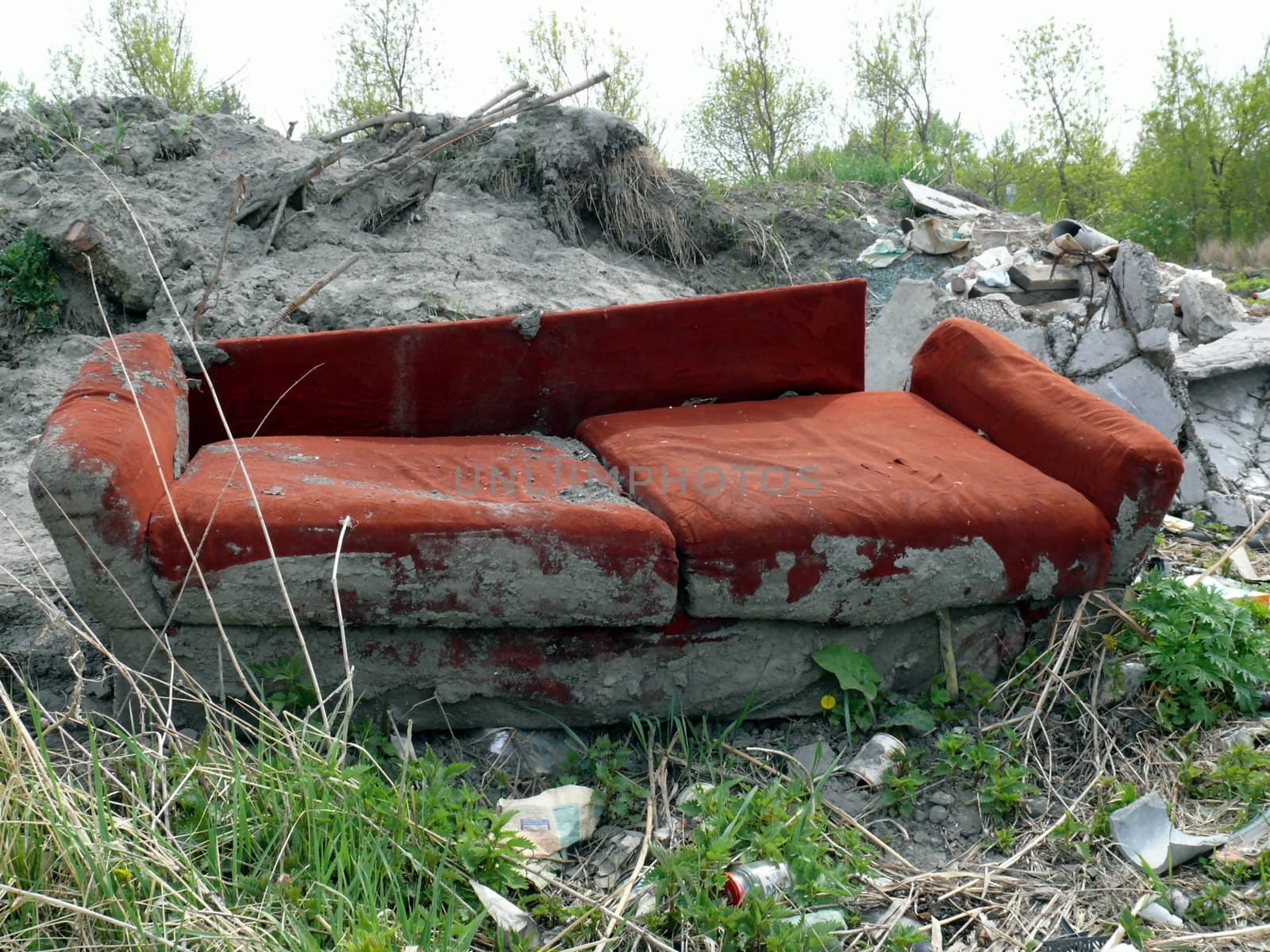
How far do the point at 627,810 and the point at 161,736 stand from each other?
0.97m

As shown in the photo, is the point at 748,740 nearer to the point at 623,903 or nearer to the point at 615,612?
the point at 615,612

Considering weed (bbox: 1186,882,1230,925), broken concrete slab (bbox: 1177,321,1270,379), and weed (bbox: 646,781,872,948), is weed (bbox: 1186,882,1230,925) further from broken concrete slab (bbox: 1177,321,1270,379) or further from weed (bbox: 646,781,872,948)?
broken concrete slab (bbox: 1177,321,1270,379)

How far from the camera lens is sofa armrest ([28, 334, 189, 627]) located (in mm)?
2184

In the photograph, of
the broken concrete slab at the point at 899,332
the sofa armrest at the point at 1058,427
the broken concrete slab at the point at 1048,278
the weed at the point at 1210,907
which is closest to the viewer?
the weed at the point at 1210,907

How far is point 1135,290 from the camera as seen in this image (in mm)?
4727

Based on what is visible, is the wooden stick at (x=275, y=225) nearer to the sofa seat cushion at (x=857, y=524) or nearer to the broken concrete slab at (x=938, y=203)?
the sofa seat cushion at (x=857, y=524)

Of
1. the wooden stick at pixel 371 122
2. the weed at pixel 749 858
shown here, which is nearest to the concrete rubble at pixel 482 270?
the wooden stick at pixel 371 122

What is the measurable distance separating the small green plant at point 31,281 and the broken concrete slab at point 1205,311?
5.66 m

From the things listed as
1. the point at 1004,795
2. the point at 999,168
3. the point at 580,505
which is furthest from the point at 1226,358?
the point at 999,168

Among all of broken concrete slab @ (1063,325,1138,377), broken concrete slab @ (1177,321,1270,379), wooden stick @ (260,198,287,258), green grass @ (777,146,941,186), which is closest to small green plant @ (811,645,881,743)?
broken concrete slab @ (1063,325,1138,377)

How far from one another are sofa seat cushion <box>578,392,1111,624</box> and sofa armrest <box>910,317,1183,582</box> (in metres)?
0.07

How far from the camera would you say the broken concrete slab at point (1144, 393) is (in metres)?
4.50

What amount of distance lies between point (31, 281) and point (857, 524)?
382 cm

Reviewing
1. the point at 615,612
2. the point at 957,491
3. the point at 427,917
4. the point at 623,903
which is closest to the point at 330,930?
the point at 427,917
